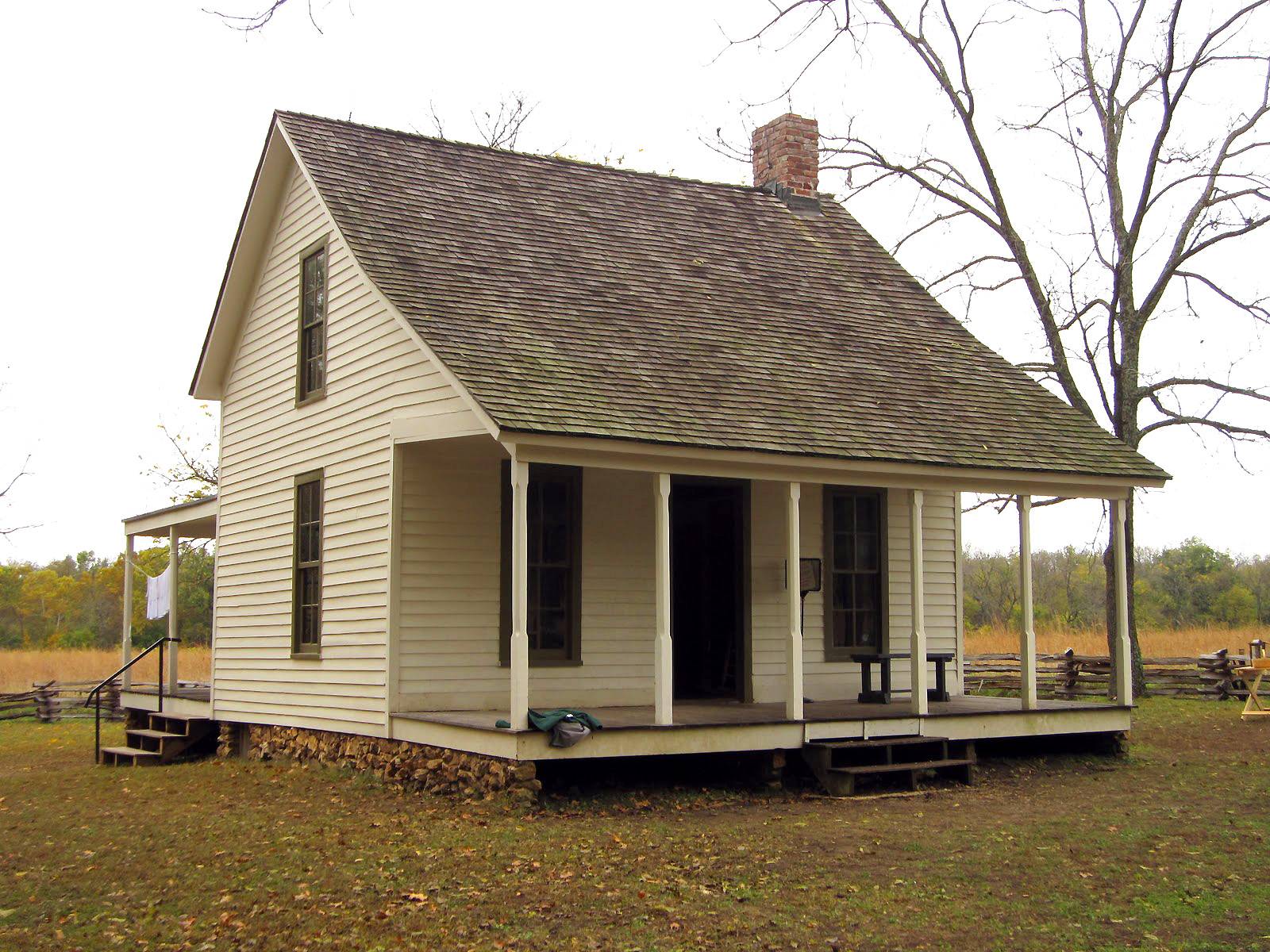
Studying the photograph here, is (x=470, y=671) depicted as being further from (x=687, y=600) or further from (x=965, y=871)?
(x=965, y=871)

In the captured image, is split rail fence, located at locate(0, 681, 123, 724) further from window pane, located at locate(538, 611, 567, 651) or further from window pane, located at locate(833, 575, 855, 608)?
window pane, located at locate(833, 575, 855, 608)

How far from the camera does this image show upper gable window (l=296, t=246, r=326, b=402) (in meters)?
14.7

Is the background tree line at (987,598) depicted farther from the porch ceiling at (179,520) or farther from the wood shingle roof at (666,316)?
the wood shingle roof at (666,316)

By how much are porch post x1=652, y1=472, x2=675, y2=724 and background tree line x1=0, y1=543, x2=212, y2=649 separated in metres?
36.2

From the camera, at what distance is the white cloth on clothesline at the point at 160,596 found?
18.1 meters

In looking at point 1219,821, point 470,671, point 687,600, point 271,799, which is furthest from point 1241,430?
point 271,799

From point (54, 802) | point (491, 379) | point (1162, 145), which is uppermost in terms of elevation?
point (1162, 145)

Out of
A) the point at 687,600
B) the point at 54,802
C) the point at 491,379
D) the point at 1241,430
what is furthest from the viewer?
the point at 1241,430

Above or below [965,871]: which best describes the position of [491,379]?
above

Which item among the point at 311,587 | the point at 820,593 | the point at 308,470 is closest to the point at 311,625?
the point at 311,587

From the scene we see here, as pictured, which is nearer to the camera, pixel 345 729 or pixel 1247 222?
pixel 345 729

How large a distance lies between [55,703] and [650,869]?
68.1 feet

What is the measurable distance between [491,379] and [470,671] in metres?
3.11

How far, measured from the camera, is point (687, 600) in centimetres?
1519
